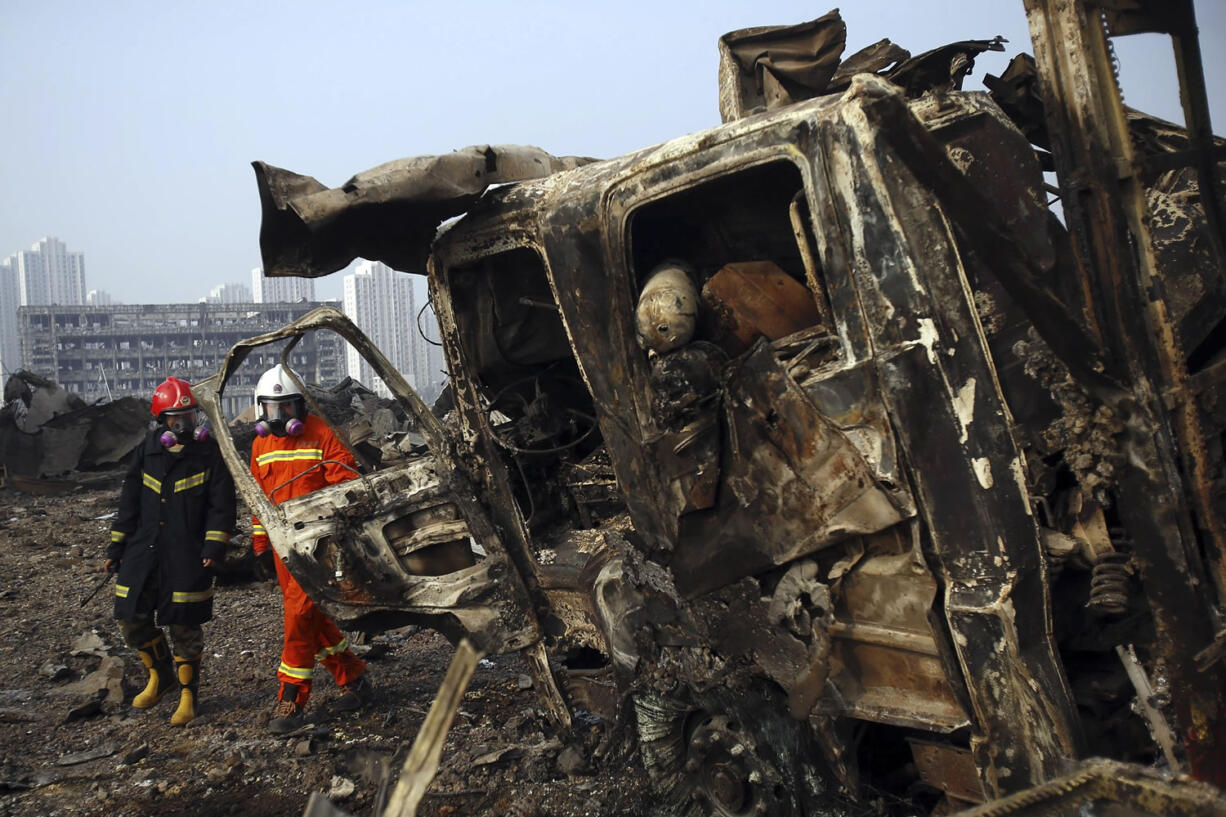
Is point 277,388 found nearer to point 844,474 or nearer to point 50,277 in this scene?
point 844,474

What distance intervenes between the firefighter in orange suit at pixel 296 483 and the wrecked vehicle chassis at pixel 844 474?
4.14ft

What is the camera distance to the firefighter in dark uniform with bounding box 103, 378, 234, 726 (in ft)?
17.2

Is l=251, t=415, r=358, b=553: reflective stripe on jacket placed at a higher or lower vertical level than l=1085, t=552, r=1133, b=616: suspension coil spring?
higher

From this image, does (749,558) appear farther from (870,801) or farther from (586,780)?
(586,780)

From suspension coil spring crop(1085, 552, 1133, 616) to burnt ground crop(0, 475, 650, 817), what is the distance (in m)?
1.96

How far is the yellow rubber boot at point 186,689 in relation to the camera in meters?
5.11

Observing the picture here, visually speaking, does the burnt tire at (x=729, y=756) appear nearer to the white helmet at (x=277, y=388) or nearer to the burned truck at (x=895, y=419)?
the burned truck at (x=895, y=419)

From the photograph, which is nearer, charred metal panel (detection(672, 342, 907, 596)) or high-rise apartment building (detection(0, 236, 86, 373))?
charred metal panel (detection(672, 342, 907, 596))

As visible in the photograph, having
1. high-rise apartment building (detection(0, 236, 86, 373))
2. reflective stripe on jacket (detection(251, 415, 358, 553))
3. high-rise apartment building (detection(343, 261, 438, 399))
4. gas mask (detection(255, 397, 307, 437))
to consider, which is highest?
high-rise apartment building (detection(0, 236, 86, 373))

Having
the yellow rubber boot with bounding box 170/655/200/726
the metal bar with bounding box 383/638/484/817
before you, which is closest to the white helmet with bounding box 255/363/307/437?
the yellow rubber boot with bounding box 170/655/200/726

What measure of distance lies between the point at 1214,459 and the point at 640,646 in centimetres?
195

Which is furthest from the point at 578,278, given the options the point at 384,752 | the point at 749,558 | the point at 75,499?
the point at 75,499

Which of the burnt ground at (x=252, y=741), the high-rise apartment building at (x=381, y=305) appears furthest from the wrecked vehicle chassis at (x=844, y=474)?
the high-rise apartment building at (x=381, y=305)

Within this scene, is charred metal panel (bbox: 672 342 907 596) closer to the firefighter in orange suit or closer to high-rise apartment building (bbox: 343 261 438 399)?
the firefighter in orange suit
